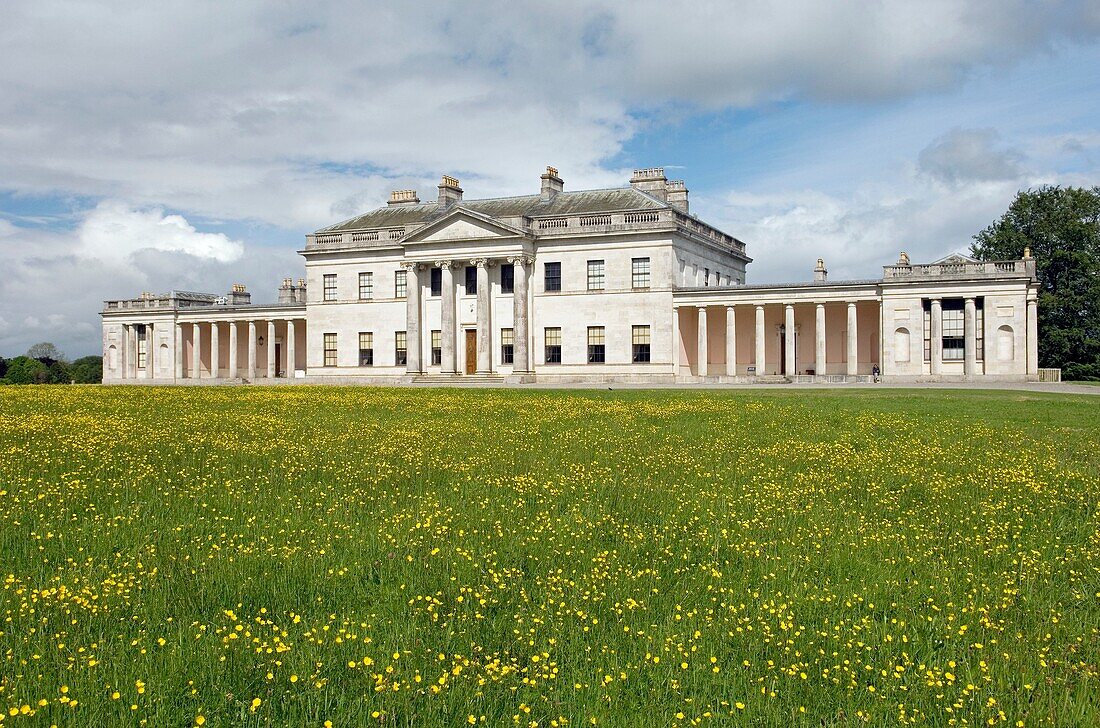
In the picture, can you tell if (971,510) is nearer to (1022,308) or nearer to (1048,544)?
(1048,544)

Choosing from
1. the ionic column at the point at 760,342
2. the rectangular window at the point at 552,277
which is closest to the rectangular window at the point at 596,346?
the rectangular window at the point at 552,277

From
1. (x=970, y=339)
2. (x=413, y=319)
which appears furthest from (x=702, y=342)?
(x=413, y=319)

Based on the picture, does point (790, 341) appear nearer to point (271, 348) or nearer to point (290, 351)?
point (290, 351)

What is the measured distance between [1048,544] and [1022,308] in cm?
4897

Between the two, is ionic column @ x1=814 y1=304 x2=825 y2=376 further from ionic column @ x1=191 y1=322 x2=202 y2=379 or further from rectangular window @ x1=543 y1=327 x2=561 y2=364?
ionic column @ x1=191 y1=322 x2=202 y2=379

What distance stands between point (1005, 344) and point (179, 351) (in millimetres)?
62401

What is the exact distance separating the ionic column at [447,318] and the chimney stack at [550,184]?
30.4 feet

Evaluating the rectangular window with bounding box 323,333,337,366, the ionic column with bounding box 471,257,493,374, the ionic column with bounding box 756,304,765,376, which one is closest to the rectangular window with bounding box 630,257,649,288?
the ionic column with bounding box 756,304,765,376

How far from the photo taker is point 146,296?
80875 millimetres

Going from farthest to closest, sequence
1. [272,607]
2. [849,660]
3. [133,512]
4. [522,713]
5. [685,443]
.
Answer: [685,443] < [133,512] < [272,607] < [849,660] < [522,713]

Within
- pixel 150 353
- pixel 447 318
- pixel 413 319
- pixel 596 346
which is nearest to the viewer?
pixel 596 346

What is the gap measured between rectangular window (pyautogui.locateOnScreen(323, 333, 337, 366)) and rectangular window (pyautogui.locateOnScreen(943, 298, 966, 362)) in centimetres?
4201

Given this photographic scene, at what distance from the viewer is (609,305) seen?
62.8 meters

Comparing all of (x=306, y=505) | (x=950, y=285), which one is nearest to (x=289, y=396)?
(x=306, y=505)
